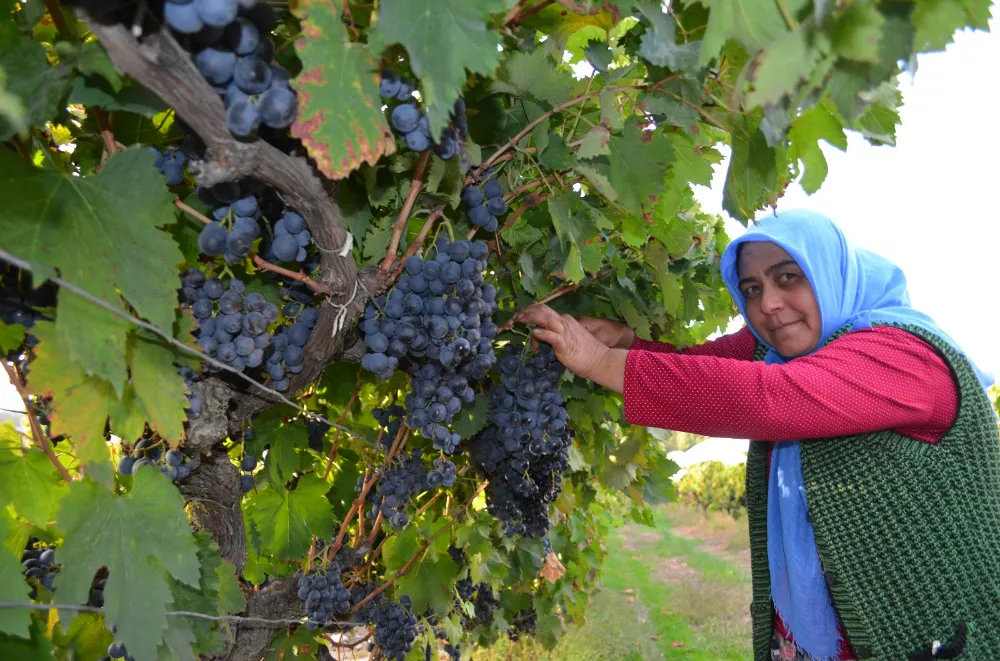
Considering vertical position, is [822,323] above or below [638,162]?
below

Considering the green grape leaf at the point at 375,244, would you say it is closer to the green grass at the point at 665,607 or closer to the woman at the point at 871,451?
the woman at the point at 871,451

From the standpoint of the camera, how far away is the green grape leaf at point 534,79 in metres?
1.60

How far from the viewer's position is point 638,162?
175cm

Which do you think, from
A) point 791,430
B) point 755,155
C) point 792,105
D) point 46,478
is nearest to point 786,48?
point 792,105

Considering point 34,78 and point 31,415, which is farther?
point 31,415

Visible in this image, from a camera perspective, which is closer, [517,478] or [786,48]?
[786,48]

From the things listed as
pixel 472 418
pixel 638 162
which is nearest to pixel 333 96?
pixel 638 162

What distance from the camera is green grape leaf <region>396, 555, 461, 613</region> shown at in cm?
287

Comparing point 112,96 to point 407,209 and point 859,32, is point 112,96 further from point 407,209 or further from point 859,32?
point 859,32

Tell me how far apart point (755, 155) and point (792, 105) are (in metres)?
0.64

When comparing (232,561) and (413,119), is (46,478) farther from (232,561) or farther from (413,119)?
(413,119)

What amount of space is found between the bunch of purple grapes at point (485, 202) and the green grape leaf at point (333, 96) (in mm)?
658

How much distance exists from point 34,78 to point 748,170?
1395 mm

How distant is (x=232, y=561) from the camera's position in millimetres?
2133
